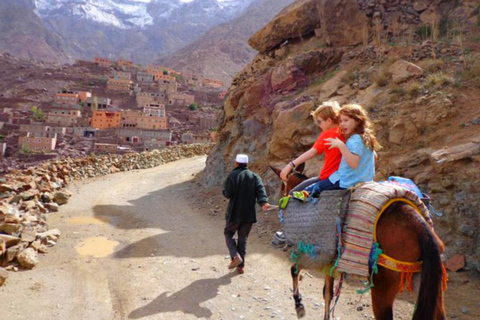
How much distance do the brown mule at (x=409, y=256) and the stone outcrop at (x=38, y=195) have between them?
4.82 m

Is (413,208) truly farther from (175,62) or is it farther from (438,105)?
(175,62)

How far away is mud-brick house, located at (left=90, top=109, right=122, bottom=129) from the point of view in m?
48.1

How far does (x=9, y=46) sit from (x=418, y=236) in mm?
145076

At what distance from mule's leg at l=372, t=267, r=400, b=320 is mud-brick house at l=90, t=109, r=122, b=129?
48837 millimetres

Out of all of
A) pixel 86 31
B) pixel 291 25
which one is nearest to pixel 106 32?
pixel 86 31

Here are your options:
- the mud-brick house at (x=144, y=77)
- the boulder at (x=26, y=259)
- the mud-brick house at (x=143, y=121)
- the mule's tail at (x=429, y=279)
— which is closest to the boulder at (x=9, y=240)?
the boulder at (x=26, y=259)

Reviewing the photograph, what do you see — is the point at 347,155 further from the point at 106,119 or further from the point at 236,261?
the point at 106,119

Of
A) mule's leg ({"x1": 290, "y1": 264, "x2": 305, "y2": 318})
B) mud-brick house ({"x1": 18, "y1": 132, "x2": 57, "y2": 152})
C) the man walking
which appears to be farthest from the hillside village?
mule's leg ({"x1": 290, "y1": 264, "x2": 305, "y2": 318})

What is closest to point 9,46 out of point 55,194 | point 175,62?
point 175,62

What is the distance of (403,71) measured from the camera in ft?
28.2

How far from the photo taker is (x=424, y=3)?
13109 mm

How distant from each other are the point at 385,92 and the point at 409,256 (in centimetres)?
691

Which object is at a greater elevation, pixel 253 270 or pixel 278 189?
pixel 278 189

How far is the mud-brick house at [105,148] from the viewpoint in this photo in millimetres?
34500
